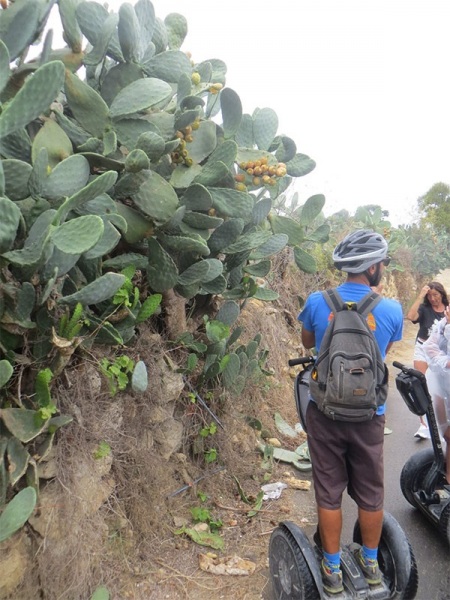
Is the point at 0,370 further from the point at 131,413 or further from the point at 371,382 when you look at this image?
the point at 371,382

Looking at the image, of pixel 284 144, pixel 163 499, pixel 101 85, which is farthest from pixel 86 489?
pixel 284 144

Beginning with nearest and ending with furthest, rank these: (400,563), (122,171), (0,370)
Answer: (0,370)
(400,563)
(122,171)

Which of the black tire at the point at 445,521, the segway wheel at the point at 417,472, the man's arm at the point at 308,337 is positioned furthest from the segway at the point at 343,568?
the man's arm at the point at 308,337

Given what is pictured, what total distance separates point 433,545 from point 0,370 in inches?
111

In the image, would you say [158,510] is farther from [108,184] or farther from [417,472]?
[108,184]

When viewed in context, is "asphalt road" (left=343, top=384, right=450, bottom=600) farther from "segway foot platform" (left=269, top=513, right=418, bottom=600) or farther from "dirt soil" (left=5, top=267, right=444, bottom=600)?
"dirt soil" (left=5, top=267, right=444, bottom=600)

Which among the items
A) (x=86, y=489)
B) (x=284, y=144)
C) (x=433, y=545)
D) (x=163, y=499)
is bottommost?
(x=163, y=499)

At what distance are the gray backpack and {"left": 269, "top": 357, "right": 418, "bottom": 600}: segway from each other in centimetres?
70

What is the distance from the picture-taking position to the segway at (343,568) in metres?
2.40

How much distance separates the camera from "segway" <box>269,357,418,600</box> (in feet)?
7.86

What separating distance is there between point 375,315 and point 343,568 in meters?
1.26

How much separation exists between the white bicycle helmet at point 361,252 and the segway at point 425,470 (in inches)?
32.3

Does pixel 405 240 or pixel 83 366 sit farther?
pixel 405 240

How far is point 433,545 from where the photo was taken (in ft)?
10.6
